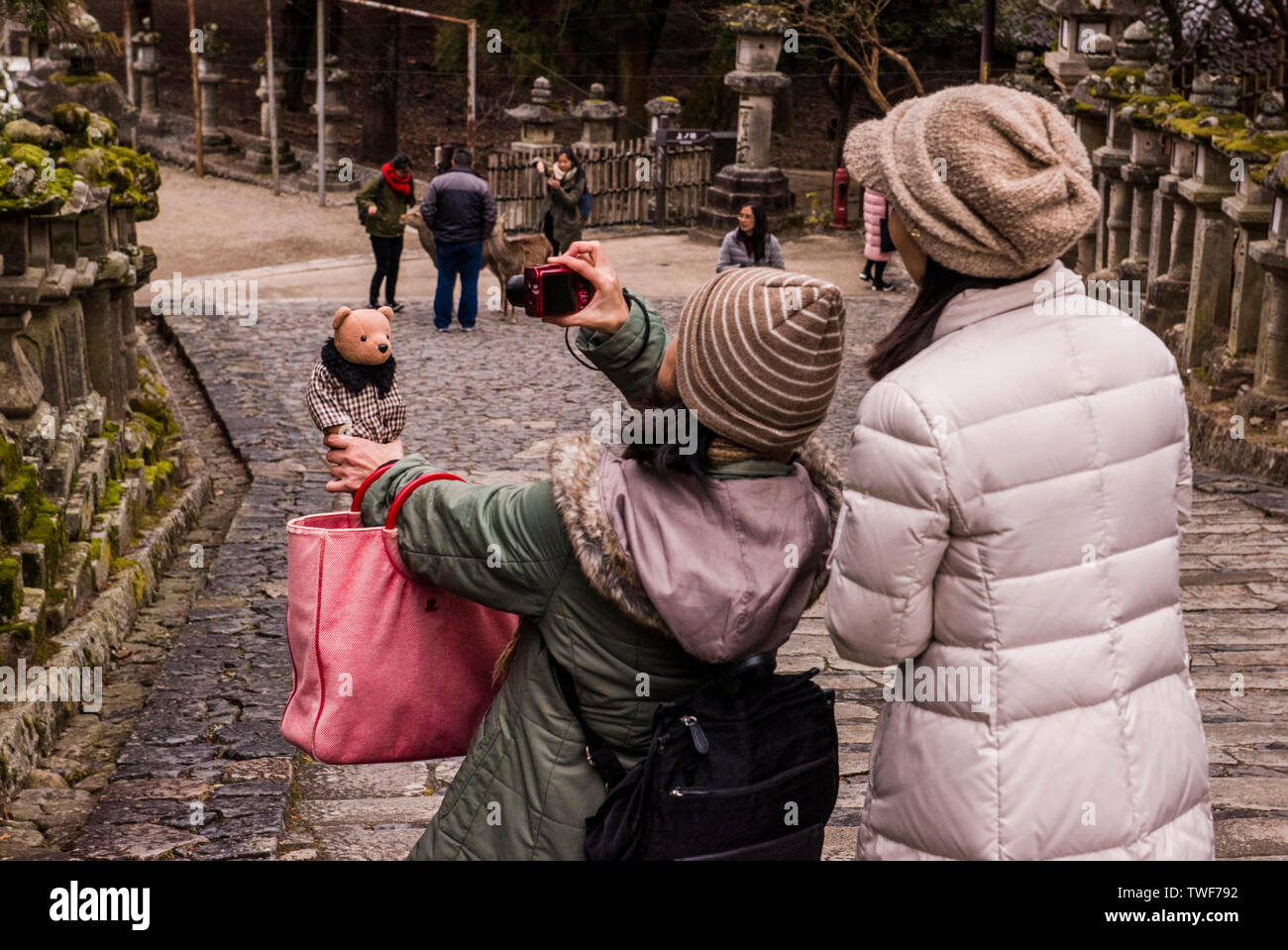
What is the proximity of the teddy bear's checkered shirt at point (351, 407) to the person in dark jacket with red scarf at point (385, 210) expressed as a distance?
11426 mm

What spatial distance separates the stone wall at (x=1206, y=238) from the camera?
927cm

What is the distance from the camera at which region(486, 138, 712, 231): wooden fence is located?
69.2 ft

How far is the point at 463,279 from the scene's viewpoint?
48.4ft

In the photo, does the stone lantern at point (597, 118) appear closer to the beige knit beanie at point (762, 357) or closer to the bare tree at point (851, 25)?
the bare tree at point (851, 25)

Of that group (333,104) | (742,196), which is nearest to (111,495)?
(742,196)

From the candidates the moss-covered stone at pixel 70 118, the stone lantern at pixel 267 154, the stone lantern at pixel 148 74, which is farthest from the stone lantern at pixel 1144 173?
the stone lantern at pixel 148 74

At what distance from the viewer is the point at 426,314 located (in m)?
15.5

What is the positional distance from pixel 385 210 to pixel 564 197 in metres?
2.14

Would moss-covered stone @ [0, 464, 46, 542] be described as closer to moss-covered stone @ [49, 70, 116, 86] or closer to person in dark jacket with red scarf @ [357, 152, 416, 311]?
person in dark jacket with red scarf @ [357, 152, 416, 311]

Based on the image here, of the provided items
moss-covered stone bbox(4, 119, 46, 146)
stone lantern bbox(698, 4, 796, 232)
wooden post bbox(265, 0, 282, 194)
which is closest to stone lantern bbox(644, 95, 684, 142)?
stone lantern bbox(698, 4, 796, 232)

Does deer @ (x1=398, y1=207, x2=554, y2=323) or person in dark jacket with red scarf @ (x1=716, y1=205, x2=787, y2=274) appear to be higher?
person in dark jacket with red scarf @ (x1=716, y1=205, x2=787, y2=274)

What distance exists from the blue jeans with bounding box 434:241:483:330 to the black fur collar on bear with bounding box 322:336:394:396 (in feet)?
36.7
